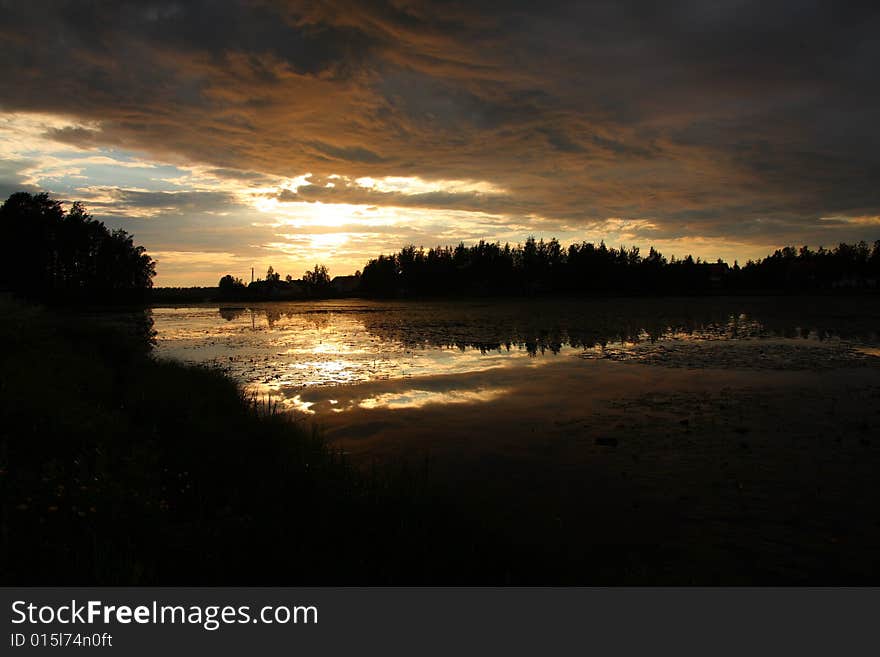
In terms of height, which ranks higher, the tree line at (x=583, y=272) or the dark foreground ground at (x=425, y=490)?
the tree line at (x=583, y=272)

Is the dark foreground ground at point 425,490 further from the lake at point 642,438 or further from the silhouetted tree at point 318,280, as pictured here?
the silhouetted tree at point 318,280

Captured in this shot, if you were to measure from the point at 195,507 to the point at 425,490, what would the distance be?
123 inches

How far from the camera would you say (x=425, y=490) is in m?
7.30

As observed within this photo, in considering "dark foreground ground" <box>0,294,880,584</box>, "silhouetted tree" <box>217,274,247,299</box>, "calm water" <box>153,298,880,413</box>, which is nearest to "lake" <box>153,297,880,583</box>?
"dark foreground ground" <box>0,294,880,584</box>

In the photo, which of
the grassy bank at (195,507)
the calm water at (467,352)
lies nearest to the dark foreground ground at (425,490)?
the grassy bank at (195,507)

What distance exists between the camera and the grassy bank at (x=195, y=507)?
17.8 ft

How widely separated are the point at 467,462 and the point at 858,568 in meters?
5.85

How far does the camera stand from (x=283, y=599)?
4.98m

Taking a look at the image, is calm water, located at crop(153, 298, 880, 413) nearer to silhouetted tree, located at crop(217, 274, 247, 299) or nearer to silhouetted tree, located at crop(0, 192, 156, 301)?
silhouetted tree, located at crop(0, 192, 156, 301)

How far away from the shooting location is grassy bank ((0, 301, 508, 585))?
543 cm

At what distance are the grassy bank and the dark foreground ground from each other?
0.03 m

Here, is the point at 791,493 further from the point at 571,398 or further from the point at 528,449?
the point at 571,398

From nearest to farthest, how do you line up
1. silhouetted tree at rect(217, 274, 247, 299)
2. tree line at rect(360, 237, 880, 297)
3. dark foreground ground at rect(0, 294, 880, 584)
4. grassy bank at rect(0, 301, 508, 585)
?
grassy bank at rect(0, 301, 508, 585) → dark foreground ground at rect(0, 294, 880, 584) → tree line at rect(360, 237, 880, 297) → silhouetted tree at rect(217, 274, 247, 299)

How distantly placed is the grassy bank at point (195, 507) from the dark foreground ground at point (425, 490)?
0.03 meters
